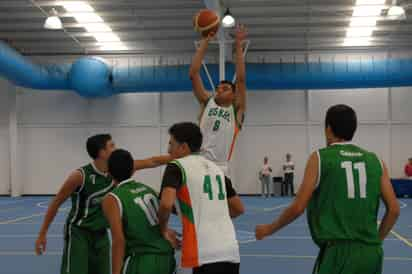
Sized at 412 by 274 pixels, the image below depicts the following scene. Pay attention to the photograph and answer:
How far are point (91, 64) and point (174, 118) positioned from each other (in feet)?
16.5

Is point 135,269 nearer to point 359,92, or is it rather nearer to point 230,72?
point 230,72

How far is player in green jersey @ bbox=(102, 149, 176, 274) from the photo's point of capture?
4141 mm

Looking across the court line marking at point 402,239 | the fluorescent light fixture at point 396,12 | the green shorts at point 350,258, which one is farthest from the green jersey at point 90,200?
the fluorescent light fixture at point 396,12

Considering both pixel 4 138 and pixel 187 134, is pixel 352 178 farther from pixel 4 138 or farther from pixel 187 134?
pixel 4 138

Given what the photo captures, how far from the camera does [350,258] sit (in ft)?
12.5

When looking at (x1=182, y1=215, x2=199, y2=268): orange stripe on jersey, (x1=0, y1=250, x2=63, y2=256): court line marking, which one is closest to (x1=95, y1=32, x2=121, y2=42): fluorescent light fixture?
(x1=0, y1=250, x2=63, y2=256): court line marking

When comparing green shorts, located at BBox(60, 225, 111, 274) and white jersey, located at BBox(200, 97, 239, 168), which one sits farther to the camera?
white jersey, located at BBox(200, 97, 239, 168)

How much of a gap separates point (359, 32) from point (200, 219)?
798 inches

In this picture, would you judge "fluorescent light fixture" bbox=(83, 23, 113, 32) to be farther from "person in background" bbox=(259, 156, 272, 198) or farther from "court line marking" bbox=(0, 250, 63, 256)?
"court line marking" bbox=(0, 250, 63, 256)

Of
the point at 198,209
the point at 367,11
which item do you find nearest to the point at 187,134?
the point at 198,209

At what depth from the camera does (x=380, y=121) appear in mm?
25000

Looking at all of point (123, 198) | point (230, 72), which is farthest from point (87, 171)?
point (230, 72)

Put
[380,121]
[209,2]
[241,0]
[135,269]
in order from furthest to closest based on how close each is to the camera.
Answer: [380,121] → [241,0] → [209,2] → [135,269]

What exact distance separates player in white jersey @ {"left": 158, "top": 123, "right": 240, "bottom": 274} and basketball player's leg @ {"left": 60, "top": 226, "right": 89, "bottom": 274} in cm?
166
